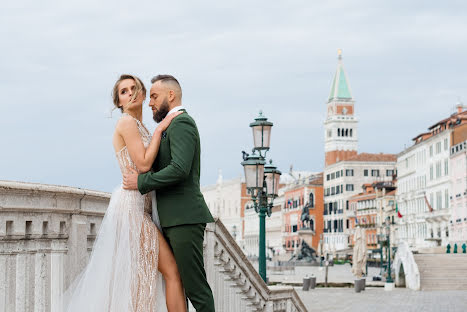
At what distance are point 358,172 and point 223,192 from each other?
67924mm

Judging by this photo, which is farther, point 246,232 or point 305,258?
point 246,232

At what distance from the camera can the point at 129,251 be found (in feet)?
17.8

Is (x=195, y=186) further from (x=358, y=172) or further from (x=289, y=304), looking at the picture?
(x=358, y=172)

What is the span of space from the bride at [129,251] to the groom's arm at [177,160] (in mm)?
111

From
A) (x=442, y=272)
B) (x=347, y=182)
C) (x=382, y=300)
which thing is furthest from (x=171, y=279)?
(x=347, y=182)

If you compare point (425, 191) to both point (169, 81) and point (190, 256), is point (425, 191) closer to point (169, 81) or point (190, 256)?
point (169, 81)

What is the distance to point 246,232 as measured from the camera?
177 meters

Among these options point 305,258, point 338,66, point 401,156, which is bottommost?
point 305,258

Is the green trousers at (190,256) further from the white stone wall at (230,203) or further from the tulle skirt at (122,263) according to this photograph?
the white stone wall at (230,203)

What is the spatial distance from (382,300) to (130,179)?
28.9 meters

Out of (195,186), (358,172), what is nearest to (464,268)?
(195,186)

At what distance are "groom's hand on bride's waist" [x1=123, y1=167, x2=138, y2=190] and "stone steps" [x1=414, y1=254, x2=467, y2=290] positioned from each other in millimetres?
37373

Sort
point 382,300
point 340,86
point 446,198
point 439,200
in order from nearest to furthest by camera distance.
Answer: point 382,300 < point 446,198 < point 439,200 < point 340,86

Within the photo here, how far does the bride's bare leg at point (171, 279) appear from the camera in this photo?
5.45 metres
